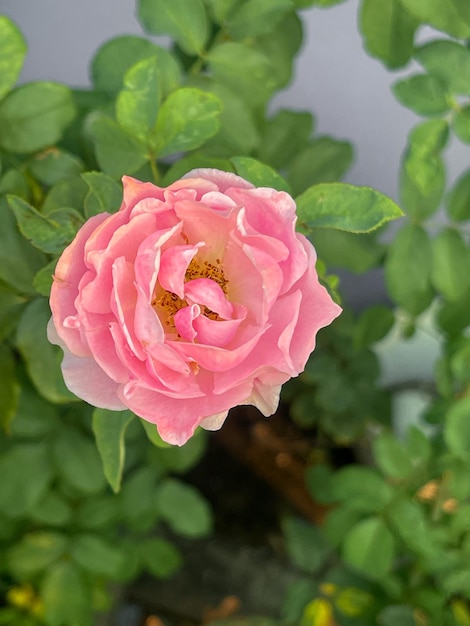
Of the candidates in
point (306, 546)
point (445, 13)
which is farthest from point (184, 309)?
point (306, 546)

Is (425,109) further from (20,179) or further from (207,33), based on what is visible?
(20,179)

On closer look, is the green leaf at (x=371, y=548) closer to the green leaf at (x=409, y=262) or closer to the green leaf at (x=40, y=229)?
the green leaf at (x=409, y=262)

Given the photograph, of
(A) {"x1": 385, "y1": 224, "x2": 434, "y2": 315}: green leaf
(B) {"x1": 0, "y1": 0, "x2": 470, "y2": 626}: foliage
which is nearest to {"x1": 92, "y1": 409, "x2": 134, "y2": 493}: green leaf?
(B) {"x1": 0, "y1": 0, "x2": 470, "y2": 626}: foliage

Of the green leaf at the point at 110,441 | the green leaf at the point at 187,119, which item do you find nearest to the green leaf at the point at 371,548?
the green leaf at the point at 110,441

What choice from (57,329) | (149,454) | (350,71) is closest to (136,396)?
(57,329)

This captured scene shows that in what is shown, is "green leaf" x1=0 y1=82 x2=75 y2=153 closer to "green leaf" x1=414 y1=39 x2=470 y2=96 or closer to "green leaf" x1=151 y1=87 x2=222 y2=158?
"green leaf" x1=151 y1=87 x2=222 y2=158

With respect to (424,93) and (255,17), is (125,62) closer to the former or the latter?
(255,17)
